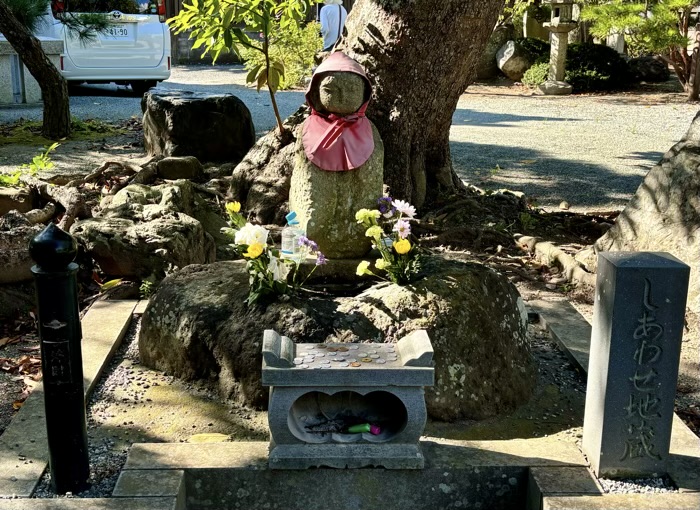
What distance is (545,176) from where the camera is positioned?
9625mm

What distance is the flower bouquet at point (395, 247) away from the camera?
13.2 ft

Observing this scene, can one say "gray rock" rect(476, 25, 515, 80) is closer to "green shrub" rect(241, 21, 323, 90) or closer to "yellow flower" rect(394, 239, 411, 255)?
"green shrub" rect(241, 21, 323, 90)

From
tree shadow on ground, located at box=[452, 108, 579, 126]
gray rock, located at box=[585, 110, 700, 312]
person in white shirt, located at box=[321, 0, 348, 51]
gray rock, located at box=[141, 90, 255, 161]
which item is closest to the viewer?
gray rock, located at box=[585, 110, 700, 312]

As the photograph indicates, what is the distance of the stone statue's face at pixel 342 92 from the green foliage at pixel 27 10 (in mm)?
8056

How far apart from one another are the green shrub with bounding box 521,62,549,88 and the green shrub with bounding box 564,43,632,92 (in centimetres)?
48

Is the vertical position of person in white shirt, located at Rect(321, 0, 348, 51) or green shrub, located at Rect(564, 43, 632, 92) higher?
person in white shirt, located at Rect(321, 0, 348, 51)

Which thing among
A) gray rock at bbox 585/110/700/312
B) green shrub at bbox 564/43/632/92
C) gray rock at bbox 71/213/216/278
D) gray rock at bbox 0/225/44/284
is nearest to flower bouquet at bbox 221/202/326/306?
gray rock at bbox 71/213/216/278

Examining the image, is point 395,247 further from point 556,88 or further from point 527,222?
point 556,88

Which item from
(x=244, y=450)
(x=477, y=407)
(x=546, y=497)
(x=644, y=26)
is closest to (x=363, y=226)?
(x=477, y=407)

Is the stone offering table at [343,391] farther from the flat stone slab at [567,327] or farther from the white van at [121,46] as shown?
the white van at [121,46]

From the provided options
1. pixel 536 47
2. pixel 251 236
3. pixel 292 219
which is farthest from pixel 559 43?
pixel 251 236

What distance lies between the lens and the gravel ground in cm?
927

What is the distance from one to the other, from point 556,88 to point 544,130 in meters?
5.31

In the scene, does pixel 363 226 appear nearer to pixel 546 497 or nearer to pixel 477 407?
pixel 477 407
